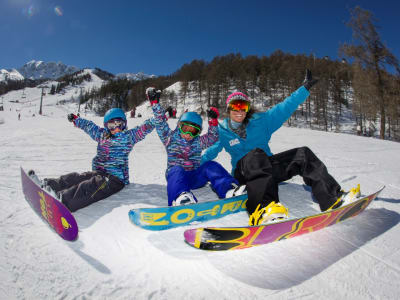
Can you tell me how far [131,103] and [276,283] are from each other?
272 feet

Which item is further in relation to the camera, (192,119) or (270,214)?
(192,119)

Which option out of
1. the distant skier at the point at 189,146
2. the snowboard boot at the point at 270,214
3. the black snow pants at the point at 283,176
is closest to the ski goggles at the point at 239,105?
the distant skier at the point at 189,146

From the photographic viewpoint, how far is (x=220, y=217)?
232 centimetres

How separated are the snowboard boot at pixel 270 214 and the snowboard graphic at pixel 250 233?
127mm

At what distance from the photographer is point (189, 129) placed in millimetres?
3039

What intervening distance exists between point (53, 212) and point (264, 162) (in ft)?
6.66

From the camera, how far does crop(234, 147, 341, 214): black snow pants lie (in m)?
2.10

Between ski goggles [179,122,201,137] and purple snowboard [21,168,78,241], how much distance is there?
66.7 inches

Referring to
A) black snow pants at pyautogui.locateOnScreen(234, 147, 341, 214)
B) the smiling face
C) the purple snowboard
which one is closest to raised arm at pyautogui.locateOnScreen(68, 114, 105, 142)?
the purple snowboard

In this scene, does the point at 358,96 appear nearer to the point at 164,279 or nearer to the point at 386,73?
the point at 386,73

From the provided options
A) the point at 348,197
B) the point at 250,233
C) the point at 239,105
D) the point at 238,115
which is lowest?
the point at 250,233

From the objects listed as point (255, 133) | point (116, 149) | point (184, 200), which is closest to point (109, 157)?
point (116, 149)

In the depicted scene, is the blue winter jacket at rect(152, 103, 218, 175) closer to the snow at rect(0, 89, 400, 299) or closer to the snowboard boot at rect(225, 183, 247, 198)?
the snowboard boot at rect(225, 183, 247, 198)

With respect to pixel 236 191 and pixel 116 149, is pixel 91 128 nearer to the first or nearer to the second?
pixel 116 149
